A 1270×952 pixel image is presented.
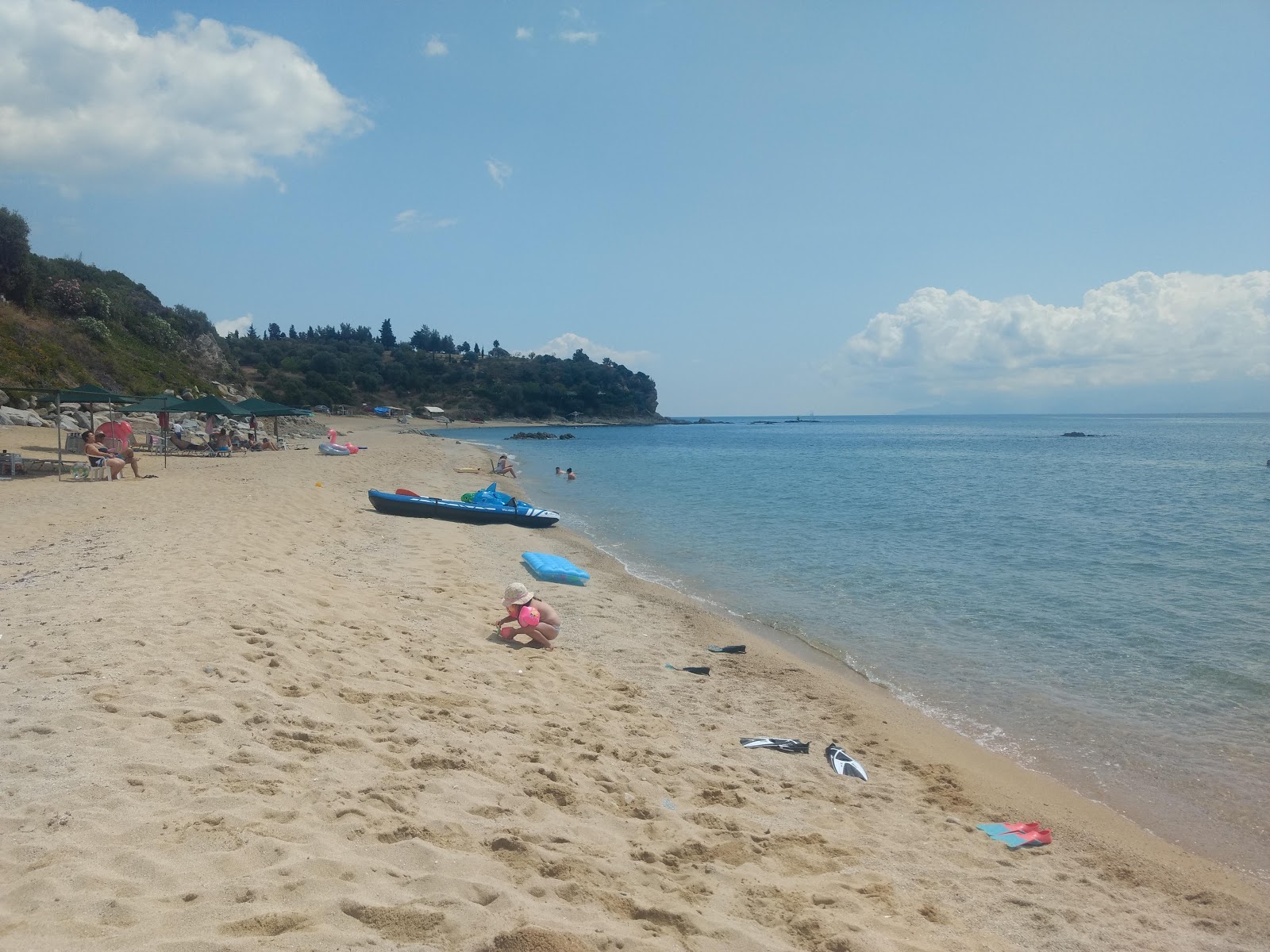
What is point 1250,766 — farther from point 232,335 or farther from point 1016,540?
point 232,335

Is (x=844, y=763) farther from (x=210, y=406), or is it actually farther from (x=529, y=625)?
(x=210, y=406)

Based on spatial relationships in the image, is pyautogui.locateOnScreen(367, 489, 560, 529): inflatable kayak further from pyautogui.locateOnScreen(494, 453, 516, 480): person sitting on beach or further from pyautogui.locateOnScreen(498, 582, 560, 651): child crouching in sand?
pyautogui.locateOnScreen(494, 453, 516, 480): person sitting on beach

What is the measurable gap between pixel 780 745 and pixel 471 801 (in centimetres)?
276

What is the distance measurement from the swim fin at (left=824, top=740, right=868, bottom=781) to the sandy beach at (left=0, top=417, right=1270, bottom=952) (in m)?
0.08

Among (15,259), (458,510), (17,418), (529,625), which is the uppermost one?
(15,259)

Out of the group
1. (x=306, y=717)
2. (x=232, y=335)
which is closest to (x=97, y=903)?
(x=306, y=717)

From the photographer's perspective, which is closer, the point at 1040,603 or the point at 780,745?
the point at 780,745

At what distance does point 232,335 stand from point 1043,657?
11355 centimetres

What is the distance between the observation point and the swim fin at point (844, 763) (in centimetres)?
549

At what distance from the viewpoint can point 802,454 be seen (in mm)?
58281

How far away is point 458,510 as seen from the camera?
15.1 metres

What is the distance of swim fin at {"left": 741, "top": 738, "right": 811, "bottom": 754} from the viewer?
5789 mm

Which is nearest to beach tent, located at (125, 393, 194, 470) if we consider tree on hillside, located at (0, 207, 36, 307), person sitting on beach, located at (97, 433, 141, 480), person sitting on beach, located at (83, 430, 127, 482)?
person sitting on beach, located at (97, 433, 141, 480)

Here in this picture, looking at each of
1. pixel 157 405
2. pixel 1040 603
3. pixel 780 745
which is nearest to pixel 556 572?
pixel 780 745
